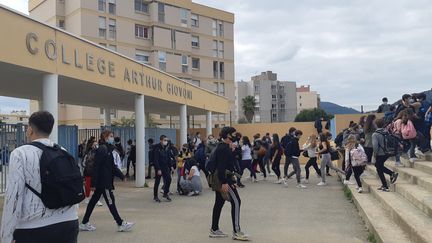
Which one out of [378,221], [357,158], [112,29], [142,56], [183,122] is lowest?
[378,221]

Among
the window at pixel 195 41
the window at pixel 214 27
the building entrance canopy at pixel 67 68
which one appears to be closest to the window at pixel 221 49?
the window at pixel 214 27

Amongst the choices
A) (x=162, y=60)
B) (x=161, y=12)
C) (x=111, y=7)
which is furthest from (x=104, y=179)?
(x=161, y=12)

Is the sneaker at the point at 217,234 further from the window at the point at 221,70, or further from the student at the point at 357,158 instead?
the window at the point at 221,70

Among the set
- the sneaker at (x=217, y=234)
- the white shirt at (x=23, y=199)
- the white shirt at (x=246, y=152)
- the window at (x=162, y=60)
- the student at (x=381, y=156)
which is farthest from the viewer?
the window at (x=162, y=60)

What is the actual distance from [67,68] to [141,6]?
130 feet

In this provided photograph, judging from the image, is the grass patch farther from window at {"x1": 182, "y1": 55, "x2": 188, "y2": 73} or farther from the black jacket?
window at {"x1": 182, "y1": 55, "x2": 188, "y2": 73}

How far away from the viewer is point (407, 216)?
700 cm

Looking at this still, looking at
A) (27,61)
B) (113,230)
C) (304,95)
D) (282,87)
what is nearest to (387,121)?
(113,230)

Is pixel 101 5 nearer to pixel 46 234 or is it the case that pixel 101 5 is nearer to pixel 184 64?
pixel 184 64

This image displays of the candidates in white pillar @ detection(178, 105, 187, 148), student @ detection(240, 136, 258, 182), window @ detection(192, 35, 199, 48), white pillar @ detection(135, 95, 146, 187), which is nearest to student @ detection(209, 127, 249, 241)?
white pillar @ detection(135, 95, 146, 187)

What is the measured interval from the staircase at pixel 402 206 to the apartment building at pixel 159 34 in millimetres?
28312

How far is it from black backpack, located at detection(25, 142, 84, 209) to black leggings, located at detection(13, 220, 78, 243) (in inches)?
6.4

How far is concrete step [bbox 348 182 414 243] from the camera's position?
6.44m

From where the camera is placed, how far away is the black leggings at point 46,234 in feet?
10.5
